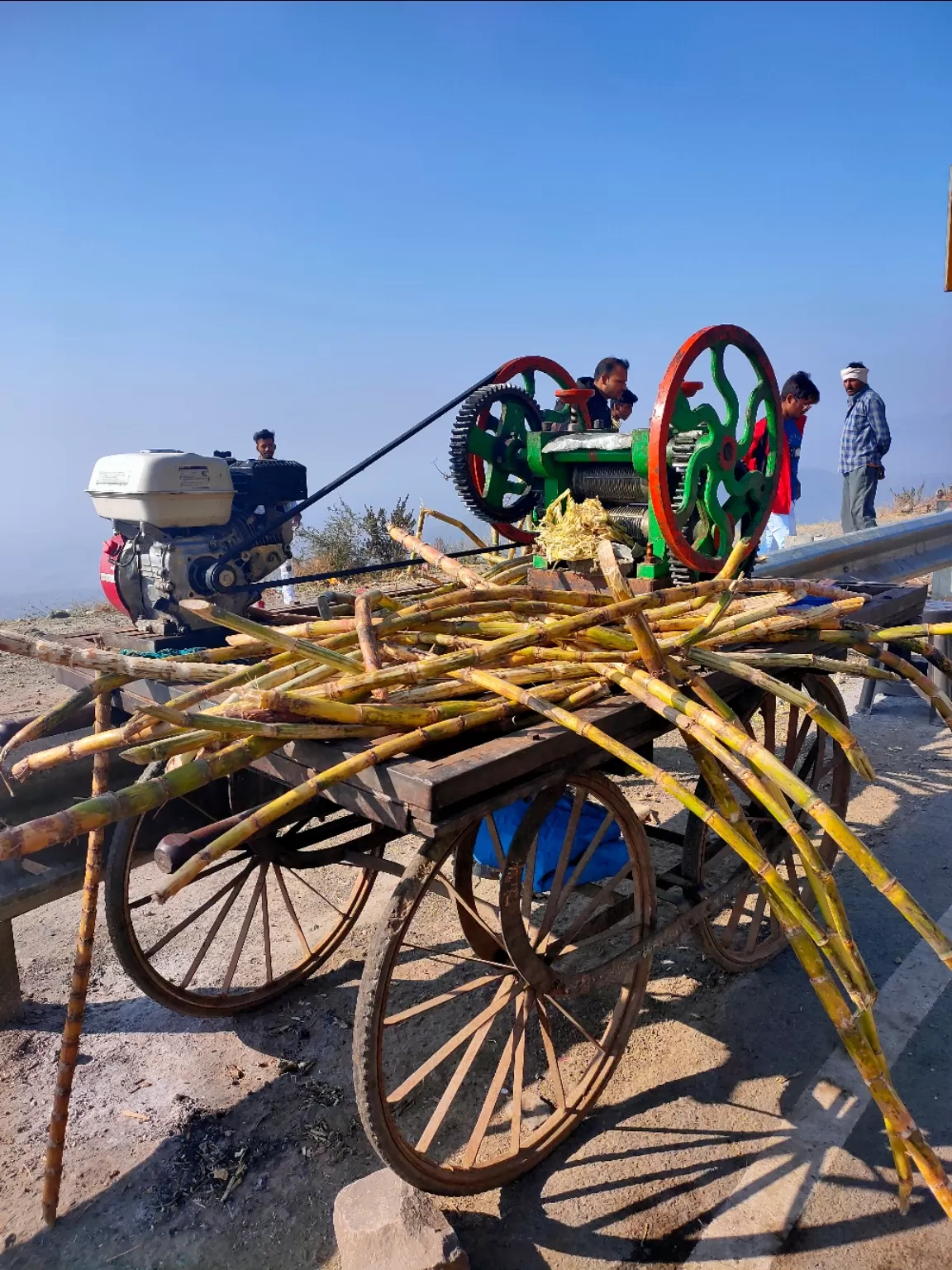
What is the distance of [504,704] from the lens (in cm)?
192

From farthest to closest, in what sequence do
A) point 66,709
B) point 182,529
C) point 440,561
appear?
point 182,529 → point 440,561 → point 66,709

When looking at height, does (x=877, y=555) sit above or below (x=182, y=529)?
below

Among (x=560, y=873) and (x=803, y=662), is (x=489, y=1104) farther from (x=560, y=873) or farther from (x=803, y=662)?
(x=803, y=662)

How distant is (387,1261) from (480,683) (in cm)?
130

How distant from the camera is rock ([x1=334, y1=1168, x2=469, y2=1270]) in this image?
6.07ft

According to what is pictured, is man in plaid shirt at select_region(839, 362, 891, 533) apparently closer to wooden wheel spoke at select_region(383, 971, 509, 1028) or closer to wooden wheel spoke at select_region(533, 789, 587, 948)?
wooden wheel spoke at select_region(533, 789, 587, 948)

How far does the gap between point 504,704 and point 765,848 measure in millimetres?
1550

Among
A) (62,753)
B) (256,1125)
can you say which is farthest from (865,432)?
(62,753)

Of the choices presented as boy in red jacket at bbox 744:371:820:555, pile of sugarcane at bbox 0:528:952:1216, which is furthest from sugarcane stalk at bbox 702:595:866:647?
boy in red jacket at bbox 744:371:820:555

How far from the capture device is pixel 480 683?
196 cm

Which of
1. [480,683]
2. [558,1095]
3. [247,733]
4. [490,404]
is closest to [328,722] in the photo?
[247,733]

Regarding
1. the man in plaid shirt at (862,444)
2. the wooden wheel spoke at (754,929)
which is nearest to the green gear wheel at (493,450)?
the wooden wheel spoke at (754,929)

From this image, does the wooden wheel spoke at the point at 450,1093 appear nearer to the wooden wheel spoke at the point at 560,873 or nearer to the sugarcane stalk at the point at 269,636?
the wooden wheel spoke at the point at 560,873

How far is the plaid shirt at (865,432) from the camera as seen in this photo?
7809 mm
